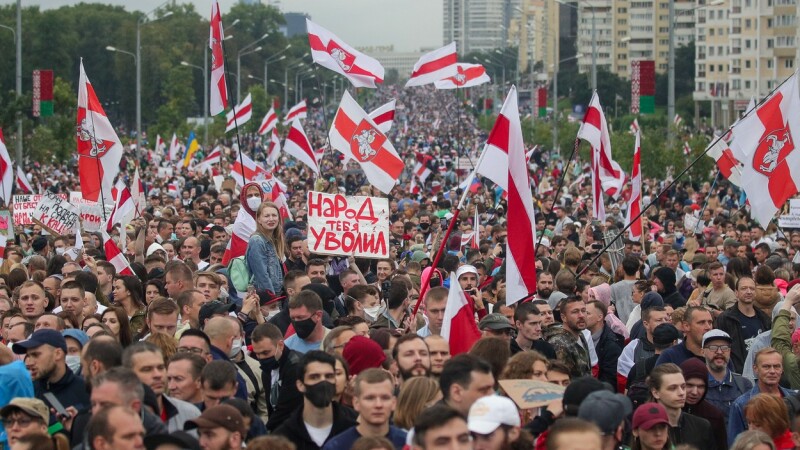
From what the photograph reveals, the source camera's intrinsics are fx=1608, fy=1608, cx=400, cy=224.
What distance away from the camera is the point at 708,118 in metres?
128

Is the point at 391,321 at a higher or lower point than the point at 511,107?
lower

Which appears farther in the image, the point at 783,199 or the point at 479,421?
the point at 783,199

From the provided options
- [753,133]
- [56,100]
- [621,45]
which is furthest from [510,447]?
[621,45]

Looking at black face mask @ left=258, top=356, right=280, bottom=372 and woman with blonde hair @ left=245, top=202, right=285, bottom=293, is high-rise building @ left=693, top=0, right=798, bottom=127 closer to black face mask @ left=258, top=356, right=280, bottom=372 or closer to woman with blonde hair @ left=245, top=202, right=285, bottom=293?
woman with blonde hair @ left=245, top=202, right=285, bottom=293

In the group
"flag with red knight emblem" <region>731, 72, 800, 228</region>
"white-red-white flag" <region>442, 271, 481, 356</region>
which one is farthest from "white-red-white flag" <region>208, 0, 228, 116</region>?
"white-red-white flag" <region>442, 271, 481, 356</region>

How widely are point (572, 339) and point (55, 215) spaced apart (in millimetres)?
9586

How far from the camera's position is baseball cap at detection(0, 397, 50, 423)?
22.8ft

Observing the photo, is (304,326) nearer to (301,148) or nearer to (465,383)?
(465,383)

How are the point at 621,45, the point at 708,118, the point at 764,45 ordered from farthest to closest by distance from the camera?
the point at 621,45 < the point at 708,118 < the point at 764,45

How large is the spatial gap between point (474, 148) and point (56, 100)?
2079 cm

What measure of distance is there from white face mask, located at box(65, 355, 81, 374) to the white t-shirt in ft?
5.87

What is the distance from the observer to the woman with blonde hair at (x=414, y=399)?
24.2 feet

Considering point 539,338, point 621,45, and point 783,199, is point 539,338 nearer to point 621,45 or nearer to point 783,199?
point 783,199

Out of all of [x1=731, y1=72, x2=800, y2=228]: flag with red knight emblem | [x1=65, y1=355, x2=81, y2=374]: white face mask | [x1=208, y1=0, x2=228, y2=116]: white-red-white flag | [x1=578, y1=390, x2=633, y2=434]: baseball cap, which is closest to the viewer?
[x1=578, y1=390, x2=633, y2=434]: baseball cap
